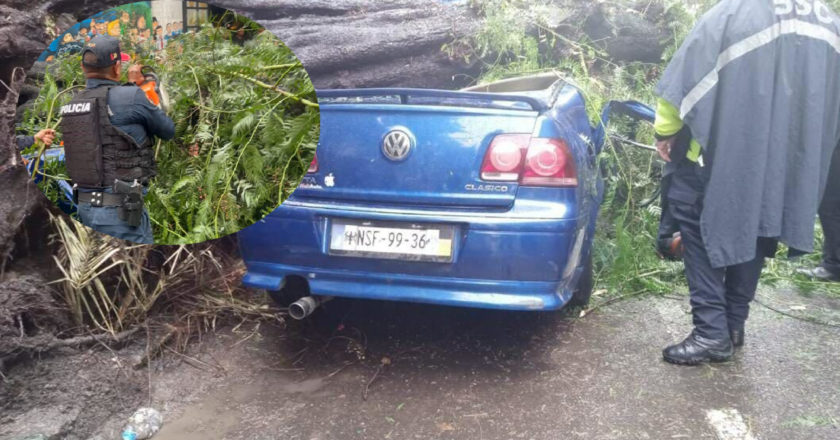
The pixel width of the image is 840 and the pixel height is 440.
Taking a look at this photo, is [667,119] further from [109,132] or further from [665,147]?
[109,132]

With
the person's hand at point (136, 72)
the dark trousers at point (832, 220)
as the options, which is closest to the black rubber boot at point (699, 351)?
the dark trousers at point (832, 220)

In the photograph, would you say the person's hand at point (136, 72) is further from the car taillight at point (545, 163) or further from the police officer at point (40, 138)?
the car taillight at point (545, 163)

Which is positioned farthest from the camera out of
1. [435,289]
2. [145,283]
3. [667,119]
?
[145,283]

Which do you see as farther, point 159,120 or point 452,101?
point 452,101

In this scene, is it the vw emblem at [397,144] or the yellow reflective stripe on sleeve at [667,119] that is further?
the yellow reflective stripe on sleeve at [667,119]

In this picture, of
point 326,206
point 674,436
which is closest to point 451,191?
point 326,206

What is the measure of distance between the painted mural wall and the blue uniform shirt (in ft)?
0.33

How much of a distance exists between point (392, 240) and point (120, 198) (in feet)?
4.25

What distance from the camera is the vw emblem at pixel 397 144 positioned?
270 cm

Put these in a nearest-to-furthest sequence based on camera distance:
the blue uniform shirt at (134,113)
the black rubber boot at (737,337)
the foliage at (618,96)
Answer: the blue uniform shirt at (134,113) → the black rubber boot at (737,337) → the foliage at (618,96)

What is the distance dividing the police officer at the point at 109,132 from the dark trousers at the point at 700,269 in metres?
2.20

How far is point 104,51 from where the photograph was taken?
1547 millimetres

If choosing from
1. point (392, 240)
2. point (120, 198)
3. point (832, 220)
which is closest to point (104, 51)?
point (120, 198)

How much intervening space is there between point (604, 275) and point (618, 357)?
2.99 ft
